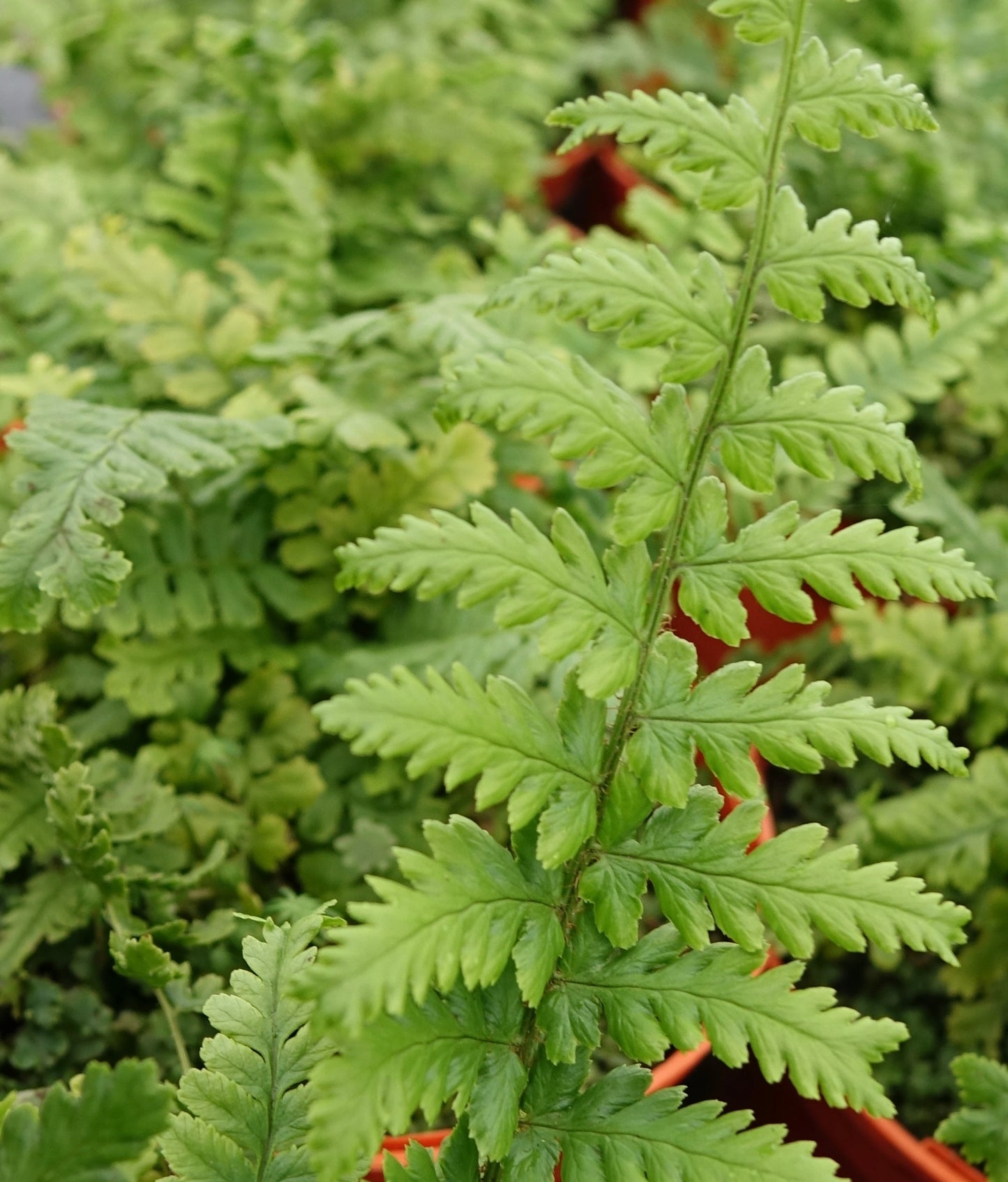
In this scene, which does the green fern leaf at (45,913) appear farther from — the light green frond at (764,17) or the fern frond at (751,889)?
the light green frond at (764,17)

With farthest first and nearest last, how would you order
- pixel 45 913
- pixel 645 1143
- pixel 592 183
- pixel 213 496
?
pixel 592 183 → pixel 213 496 → pixel 45 913 → pixel 645 1143

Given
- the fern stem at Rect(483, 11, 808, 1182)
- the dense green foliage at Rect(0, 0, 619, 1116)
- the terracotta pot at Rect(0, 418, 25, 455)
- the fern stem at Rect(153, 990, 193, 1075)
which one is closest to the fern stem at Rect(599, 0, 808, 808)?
the fern stem at Rect(483, 11, 808, 1182)

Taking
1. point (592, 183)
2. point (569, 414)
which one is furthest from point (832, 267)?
point (592, 183)

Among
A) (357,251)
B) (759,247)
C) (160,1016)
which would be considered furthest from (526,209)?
(160,1016)

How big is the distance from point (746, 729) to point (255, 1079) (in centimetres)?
48

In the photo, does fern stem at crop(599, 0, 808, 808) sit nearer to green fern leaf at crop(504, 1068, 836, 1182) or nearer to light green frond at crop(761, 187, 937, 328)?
light green frond at crop(761, 187, 937, 328)

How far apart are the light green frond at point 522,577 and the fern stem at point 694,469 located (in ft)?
0.09

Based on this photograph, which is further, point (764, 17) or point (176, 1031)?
point (176, 1031)

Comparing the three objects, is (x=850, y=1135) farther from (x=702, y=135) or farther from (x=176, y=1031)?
(x=702, y=135)

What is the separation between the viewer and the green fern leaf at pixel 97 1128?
0.71 metres

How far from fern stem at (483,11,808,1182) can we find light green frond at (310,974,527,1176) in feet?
0.14

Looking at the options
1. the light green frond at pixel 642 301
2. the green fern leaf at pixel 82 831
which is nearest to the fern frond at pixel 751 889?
the light green frond at pixel 642 301

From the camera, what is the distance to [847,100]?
902 millimetres

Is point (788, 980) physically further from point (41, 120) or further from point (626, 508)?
point (41, 120)
